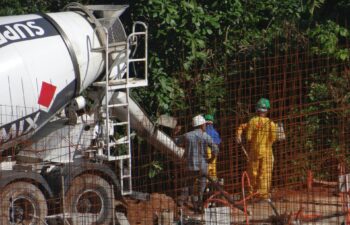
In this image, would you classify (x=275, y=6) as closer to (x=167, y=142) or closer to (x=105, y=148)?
(x=167, y=142)

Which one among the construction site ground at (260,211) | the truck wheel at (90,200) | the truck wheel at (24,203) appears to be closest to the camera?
the construction site ground at (260,211)

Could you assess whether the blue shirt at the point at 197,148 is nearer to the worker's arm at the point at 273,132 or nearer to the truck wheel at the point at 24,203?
the worker's arm at the point at 273,132

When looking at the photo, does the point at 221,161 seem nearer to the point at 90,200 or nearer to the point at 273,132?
the point at 273,132

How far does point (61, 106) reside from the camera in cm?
1188

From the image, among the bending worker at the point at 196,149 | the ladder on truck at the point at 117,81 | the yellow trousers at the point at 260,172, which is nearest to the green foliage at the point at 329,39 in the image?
the yellow trousers at the point at 260,172

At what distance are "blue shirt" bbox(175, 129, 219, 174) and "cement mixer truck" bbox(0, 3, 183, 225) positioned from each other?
744 millimetres

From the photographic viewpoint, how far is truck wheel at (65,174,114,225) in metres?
11.5

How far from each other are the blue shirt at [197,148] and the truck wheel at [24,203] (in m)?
1.97

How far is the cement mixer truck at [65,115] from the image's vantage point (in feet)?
36.8

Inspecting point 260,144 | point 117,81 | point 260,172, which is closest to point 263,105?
point 260,144

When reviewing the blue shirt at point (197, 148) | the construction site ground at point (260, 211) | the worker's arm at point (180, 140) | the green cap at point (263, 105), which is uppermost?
the green cap at point (263, 105)

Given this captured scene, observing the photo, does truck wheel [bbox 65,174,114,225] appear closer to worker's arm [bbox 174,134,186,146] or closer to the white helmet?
worker's arm [bbox 174,134,186,146]

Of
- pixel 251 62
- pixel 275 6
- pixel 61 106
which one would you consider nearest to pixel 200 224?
pixel 61 106

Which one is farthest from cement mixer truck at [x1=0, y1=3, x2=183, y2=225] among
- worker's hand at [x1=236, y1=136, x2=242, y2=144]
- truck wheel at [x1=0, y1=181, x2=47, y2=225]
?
worker's hand at [x1=236, y1=136, x2=242, y2=144]
